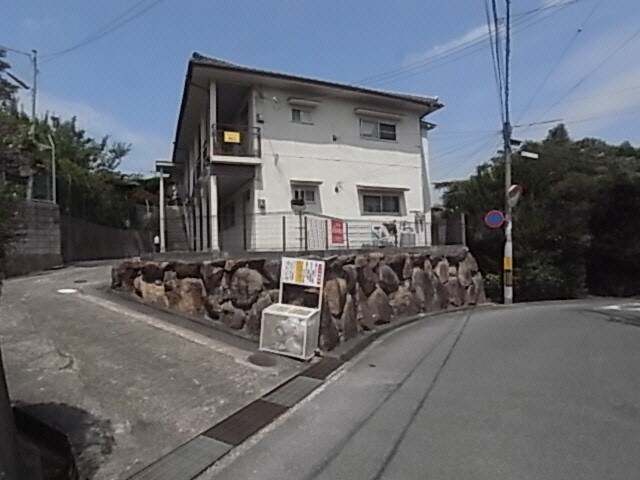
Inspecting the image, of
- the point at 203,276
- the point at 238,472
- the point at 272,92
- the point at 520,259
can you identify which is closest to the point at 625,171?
the point at 520,259

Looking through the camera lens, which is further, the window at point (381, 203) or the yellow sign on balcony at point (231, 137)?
the window at point (381, 203)

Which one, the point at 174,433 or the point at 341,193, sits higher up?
the point at 341,193

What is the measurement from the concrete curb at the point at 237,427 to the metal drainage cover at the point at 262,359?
0.49 metres

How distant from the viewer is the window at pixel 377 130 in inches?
667

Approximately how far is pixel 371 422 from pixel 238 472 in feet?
4.66

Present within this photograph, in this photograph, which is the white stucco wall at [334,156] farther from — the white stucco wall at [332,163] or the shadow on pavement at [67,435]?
the shadow on pavement at [67,435]

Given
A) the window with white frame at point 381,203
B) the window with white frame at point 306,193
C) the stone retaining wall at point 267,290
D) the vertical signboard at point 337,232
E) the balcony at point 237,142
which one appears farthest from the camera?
the window with white frame at point 381,203

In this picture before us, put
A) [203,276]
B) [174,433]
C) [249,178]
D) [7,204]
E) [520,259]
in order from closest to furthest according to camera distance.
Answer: [7,204]
[174,433]
[203,276]
[249,178]
[520,259]

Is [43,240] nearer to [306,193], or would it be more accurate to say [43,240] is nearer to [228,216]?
[228,216]

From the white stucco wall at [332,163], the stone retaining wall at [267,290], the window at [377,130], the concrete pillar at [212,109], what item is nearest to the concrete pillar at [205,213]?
the white stucco wall at [332,163]

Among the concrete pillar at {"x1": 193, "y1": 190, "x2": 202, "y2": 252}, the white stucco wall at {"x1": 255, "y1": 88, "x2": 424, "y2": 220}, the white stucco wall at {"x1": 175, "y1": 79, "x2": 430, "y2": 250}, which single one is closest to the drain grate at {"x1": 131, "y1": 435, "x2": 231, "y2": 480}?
the white stucco wall at {"x1": 175, "y1": 79, "x2": 430, "y2": 250}

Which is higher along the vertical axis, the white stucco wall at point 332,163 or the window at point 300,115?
the window at point 300,115

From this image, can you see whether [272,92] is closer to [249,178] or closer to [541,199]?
[249,178]

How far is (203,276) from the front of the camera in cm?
804
